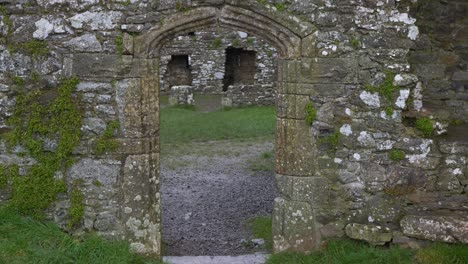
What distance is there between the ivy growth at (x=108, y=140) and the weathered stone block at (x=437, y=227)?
3.11 m

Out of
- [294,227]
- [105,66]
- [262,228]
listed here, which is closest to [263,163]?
[262,228]

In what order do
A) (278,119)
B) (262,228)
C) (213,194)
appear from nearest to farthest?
(278,119), (262,228), (213,194)

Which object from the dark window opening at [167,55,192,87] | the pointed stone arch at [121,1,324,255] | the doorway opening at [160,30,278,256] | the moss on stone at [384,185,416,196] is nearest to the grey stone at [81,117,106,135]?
the pointed stone arch at [121,1,324,255]

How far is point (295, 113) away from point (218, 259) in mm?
1880

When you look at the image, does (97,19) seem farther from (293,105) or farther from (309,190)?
(309,190)

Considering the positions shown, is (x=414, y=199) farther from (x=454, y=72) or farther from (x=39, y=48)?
(x=39, y=48)

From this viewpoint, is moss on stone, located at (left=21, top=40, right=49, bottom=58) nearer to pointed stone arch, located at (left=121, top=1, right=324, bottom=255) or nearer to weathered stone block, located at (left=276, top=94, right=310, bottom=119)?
pointed stone arch, located at (left=121, top=1, right=324, bottom=255)

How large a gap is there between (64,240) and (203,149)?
6.57 metres

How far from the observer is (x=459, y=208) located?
5.88 meters

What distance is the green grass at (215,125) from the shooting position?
13.1 meters

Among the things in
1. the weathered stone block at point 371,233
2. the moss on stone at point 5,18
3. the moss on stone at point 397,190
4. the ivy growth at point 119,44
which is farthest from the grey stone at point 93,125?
the moss on stone at point 397,190

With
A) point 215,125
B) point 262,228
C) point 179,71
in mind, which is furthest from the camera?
point 179,71

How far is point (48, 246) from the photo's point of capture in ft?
18.4

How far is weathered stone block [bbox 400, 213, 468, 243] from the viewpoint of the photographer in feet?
18.5
